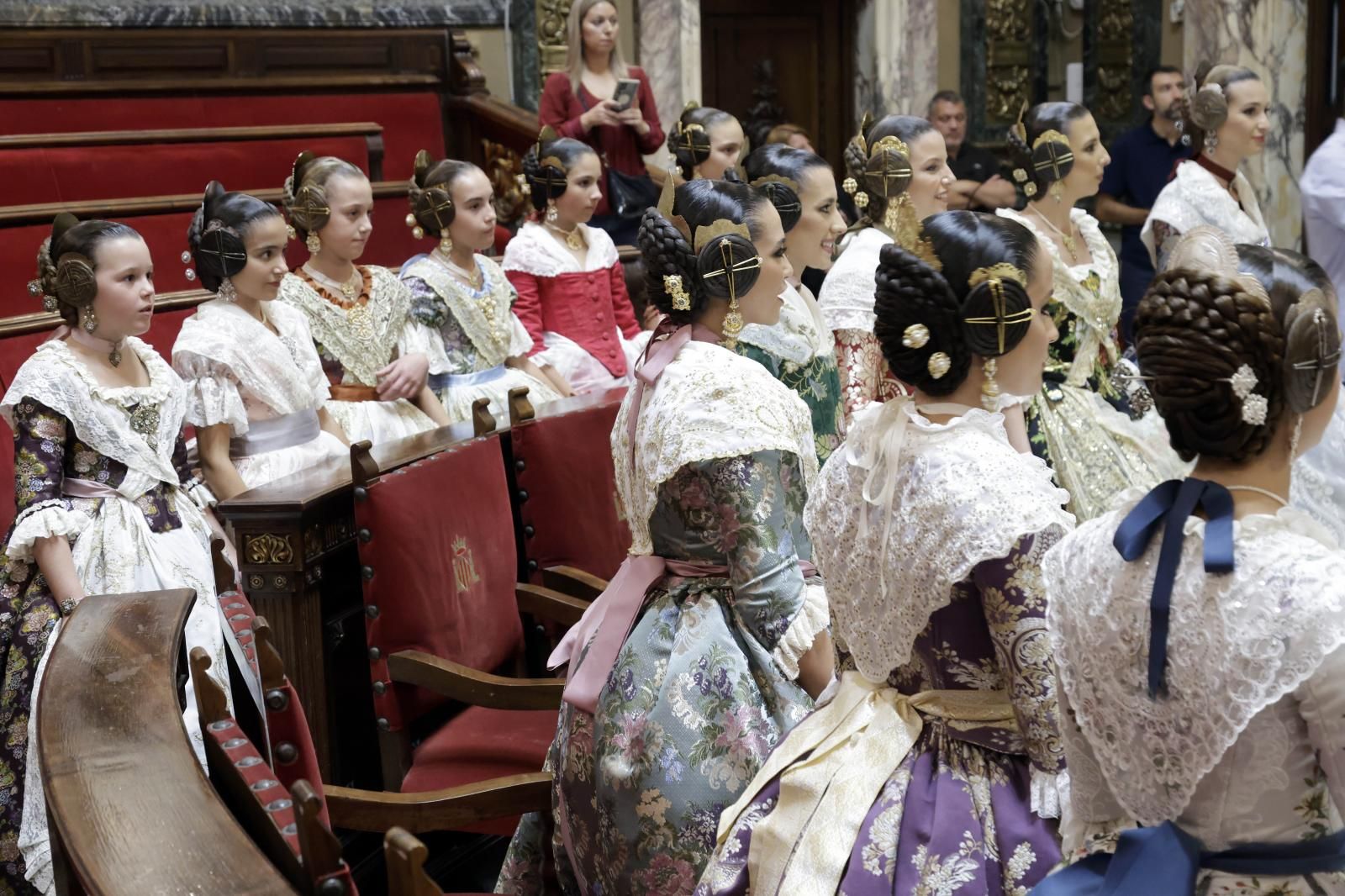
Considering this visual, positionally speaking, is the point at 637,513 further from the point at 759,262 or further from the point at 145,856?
the point at 145,856

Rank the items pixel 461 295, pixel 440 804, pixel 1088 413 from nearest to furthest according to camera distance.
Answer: pixel 440 804 → pixel 1088 413 → pixel 461 295

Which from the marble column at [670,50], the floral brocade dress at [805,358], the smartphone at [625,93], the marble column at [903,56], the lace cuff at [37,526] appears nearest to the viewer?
the lace cuff at [37,526]

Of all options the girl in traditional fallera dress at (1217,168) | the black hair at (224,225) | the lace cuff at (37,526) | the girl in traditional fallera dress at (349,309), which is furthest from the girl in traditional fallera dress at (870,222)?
the lace cuff at (37,526)

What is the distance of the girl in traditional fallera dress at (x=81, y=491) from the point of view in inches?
113

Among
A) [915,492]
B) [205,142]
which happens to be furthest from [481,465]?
[205,142]

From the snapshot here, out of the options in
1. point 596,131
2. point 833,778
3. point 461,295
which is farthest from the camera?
point 596,131

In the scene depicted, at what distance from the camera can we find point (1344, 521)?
12.7ft

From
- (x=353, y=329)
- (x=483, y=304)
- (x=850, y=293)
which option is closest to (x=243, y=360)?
(x=353, y=329)

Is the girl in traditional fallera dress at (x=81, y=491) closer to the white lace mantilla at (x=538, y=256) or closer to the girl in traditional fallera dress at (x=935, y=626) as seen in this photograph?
the girl in traditional fallera dress at (x=935, y=626)

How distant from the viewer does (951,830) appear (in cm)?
172

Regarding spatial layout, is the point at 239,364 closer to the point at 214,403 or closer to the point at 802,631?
the point at 214,403

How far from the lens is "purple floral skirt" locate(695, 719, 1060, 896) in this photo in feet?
5.54

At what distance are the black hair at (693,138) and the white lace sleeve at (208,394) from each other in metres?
2.07

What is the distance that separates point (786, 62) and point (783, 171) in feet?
17.9
